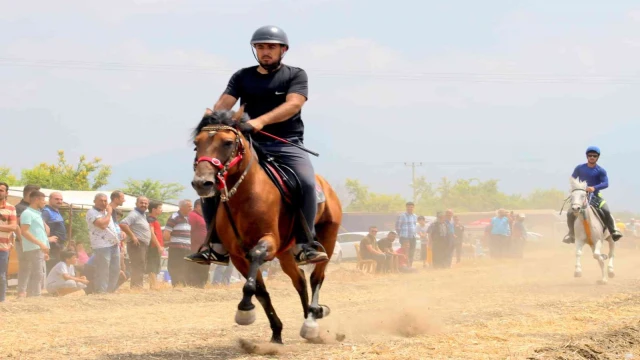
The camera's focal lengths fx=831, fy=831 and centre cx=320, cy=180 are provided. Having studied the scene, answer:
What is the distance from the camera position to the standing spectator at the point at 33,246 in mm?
14844

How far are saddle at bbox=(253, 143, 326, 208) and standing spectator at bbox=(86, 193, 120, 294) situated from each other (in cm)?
798

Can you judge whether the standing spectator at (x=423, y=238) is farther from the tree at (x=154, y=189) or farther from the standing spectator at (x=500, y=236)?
the tree at (x=154, y=189)

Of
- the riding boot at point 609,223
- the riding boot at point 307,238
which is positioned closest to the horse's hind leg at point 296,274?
the riding boot at point 307,238

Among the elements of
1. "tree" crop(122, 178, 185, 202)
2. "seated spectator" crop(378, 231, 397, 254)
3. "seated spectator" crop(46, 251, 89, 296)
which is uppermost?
"seated spectator" crop(46, 251, 89, 296)

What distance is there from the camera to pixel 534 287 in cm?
1769

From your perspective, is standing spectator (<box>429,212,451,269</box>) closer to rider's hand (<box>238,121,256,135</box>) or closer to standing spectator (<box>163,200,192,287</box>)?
standing spectator (<box>163,200,192,287</box>)

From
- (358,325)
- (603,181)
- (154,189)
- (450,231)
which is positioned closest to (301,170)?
(358,325)

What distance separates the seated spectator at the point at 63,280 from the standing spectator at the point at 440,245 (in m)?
15.0

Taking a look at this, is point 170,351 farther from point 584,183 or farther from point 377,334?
point 584,183

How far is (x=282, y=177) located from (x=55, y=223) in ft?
30.8

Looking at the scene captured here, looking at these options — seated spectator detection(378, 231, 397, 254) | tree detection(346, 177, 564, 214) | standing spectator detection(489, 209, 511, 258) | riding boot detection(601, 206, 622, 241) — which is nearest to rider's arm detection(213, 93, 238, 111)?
riding boot detection(601, 206, 622, 241)

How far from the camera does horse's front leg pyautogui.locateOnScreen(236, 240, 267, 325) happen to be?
311 inches

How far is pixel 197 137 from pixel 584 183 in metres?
13.3

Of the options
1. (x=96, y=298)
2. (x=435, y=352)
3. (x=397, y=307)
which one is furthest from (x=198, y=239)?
(x=435, y=352)
